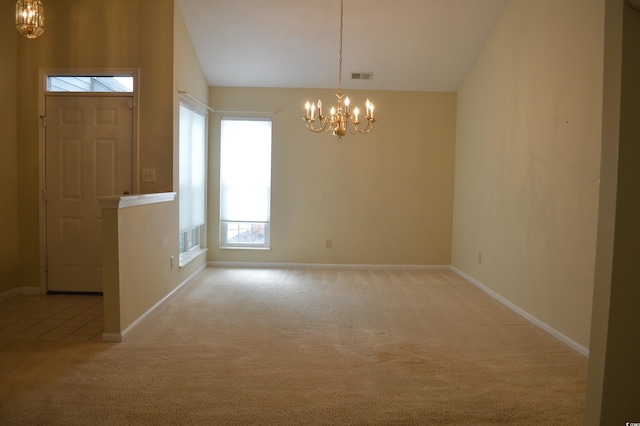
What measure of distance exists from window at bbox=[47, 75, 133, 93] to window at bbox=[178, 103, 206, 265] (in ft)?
2.30

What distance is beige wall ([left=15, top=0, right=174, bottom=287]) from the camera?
4547 millimetres

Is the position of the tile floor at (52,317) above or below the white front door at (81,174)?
below

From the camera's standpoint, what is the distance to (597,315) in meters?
1.79

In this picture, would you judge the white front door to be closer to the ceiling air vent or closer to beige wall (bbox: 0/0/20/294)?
beige wall (bbox: 0/0/20/294)

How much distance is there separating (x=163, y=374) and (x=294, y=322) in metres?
1.39

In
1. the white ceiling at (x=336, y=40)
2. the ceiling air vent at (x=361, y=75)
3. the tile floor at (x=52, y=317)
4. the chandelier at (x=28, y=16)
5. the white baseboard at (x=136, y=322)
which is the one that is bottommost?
the tile floor at (x=52, y=317)

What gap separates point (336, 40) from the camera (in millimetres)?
5418

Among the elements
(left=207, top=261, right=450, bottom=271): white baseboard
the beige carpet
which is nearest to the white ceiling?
(left=207, top=261, right=450, bottom=271): white baseboard

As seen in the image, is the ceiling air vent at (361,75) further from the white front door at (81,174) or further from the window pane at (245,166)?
the white front door at (81,174)

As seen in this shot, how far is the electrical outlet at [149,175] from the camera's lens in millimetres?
4609

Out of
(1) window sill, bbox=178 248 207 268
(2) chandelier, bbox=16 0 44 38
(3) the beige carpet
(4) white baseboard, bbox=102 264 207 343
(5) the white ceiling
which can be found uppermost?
(5) the white ceiling

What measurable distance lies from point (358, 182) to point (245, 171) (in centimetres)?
173

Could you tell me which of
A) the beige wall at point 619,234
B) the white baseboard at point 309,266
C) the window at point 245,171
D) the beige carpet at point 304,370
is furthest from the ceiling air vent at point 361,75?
the beige wall at point 619,234

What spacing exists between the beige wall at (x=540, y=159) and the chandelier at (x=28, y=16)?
152 inches
